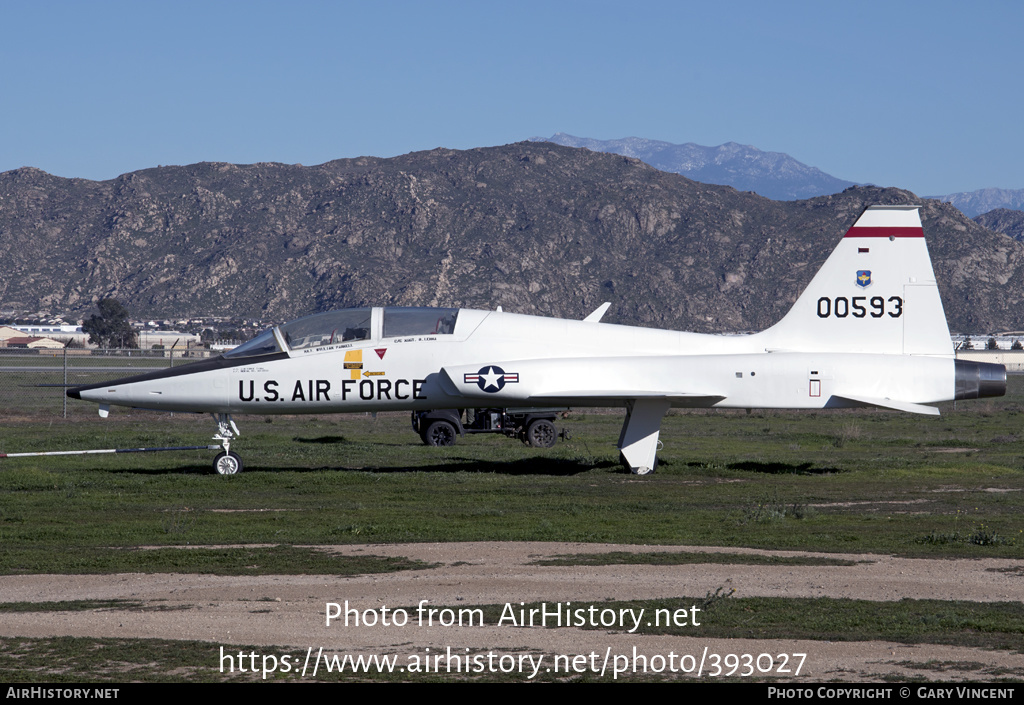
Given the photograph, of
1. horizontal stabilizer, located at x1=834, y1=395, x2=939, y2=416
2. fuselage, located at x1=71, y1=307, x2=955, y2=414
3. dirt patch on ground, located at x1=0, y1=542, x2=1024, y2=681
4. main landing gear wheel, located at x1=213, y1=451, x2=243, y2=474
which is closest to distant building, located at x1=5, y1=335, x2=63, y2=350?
main landing gear wheel, located at x1=213, y1=451, x2=243, y2=474

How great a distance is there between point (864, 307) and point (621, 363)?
4.58 meters

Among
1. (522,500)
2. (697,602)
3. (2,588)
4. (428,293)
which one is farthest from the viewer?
(428,293)

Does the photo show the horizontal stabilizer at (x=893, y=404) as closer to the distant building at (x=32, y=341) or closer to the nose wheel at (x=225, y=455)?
the nose wheel at (x=225, y=455)

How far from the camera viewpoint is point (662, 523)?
14297mm

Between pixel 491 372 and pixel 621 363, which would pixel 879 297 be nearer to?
pixel 621 363

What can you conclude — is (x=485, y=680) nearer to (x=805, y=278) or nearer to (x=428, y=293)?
(x=428, y=293)

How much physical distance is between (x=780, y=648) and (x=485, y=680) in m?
2.29

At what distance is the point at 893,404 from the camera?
62.1 feet

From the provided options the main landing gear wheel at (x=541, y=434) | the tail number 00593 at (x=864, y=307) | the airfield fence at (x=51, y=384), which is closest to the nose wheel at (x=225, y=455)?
the airfield fence at (x=51, y=384)

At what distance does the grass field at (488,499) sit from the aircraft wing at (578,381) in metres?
1.46

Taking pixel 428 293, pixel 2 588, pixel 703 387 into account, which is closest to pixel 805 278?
pixel 428 293

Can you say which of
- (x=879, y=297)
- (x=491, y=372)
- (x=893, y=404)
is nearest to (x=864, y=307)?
(x=879, y=297)

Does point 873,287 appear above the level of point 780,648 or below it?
above

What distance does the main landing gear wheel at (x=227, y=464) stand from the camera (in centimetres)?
1894
